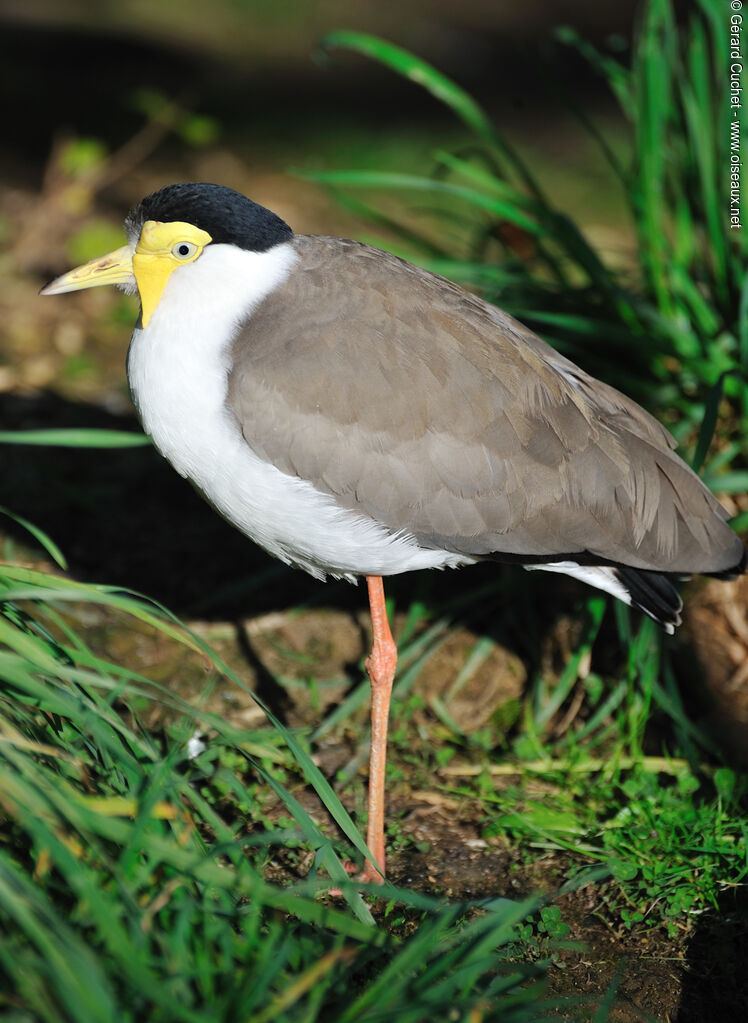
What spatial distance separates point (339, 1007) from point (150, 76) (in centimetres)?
782

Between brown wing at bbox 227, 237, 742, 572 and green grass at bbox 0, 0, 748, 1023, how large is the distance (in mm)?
407

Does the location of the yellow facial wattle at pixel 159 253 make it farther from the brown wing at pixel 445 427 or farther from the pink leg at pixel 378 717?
the pink leg at pixel 378 717

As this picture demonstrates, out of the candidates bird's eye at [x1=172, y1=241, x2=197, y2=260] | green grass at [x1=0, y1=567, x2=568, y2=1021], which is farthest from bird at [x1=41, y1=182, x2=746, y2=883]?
green grass at [x1=0, y1=567, x2=568, y2=1021]

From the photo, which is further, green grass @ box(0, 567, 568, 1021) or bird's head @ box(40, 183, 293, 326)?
bird's head @ box(40, 183, 293, 326)

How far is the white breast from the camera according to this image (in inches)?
115

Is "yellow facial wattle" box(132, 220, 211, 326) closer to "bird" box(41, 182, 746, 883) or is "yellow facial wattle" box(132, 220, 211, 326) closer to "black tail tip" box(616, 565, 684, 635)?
"bird" box(41, 182, 746, 883)

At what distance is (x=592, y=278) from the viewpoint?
161 inches

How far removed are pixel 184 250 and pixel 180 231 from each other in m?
0.06

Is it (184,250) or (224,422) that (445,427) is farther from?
(184,250)

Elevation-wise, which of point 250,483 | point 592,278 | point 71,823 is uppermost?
point 592,278

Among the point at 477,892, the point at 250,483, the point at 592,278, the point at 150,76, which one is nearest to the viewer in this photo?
the point at 250,483

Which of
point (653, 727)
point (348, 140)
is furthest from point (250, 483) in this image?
point (348, 140)

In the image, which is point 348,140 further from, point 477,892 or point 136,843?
point 136,843

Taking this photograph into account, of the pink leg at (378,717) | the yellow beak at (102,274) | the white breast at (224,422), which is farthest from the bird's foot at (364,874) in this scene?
the yellow beak at (102,274)
